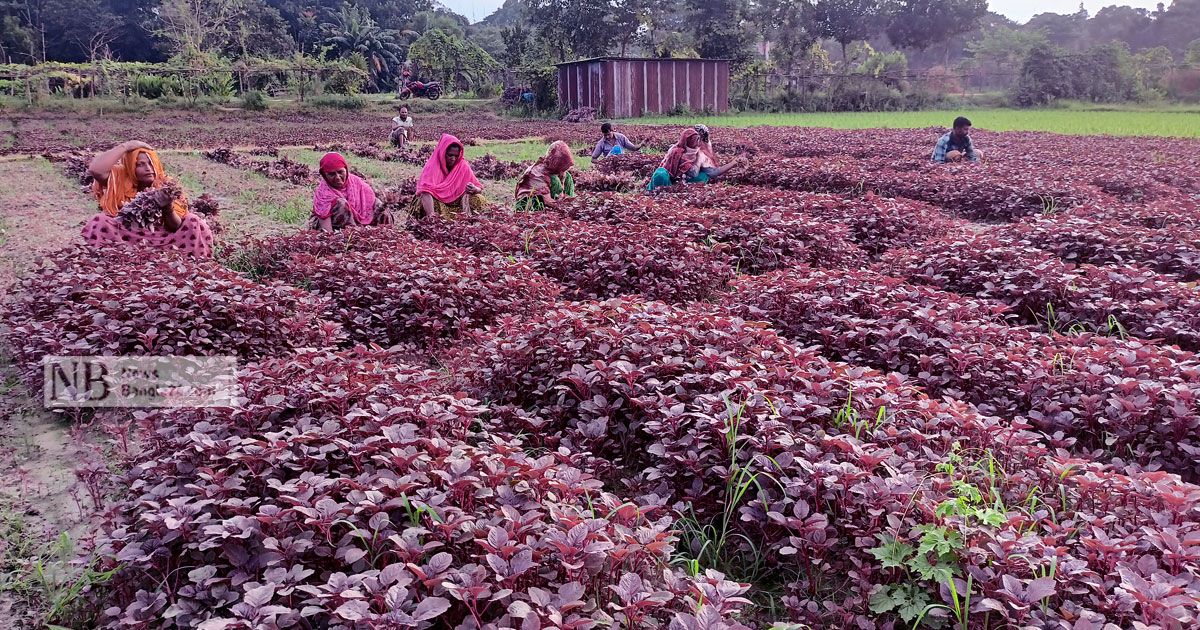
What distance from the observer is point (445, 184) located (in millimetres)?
8805

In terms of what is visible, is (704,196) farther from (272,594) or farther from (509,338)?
(272,594)

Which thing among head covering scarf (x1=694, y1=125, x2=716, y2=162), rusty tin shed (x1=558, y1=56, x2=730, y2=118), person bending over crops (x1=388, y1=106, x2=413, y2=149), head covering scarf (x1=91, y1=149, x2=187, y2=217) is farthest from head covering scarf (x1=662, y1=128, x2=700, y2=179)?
rusty tin shed (x1=558, y1=56, x2=730, y2=118)

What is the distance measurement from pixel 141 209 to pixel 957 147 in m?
12.3

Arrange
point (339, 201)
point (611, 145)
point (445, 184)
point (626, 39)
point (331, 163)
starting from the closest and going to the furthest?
point (331, 163) → point (339, 201) → point (445, 184) → point (611, 145) → point (626, 39)

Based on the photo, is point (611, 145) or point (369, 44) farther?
point (369, 44)

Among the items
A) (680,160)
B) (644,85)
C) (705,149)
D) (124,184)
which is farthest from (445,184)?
(644,85)

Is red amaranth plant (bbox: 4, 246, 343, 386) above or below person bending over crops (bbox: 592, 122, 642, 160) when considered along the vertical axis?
below

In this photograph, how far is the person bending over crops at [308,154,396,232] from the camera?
306 inches

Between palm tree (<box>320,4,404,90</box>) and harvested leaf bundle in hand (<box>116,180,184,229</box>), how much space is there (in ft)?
145

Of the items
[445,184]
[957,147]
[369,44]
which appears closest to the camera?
[445,184]

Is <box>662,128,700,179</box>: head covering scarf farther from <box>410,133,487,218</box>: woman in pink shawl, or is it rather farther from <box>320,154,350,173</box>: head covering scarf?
<box>320,154,350,173</box>: head covering scarf

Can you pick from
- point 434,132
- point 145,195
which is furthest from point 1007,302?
point 434,132

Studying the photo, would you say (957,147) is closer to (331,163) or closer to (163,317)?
(331,163)

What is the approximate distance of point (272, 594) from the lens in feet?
6.57
